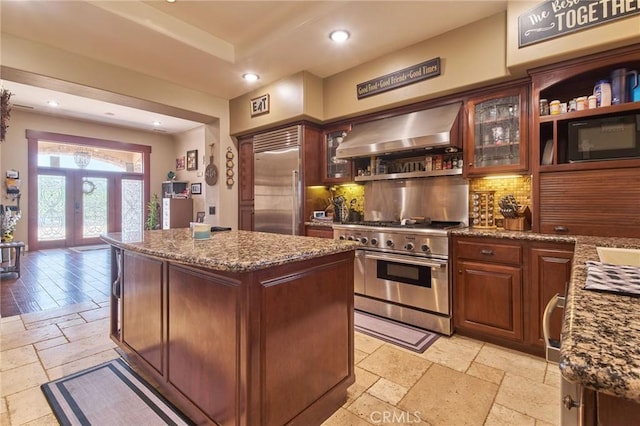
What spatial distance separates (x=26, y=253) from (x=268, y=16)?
747 centimetres

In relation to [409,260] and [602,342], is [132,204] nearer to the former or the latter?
[409,260]

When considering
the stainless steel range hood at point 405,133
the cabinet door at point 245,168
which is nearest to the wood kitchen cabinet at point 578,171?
the stainless steel range hood at point 405,133

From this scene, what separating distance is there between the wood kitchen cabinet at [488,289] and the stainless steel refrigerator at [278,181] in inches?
82.1

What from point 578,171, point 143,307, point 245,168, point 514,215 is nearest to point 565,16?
point 578,171

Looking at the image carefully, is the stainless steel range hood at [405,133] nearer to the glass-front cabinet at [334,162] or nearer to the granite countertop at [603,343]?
the glass-front cabinet at [334,162]

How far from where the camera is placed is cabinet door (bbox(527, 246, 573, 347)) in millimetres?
2238

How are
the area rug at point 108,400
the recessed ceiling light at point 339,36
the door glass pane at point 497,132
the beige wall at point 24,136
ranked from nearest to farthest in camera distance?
the area rug at point 108,400 → the door glass pane at point 497,132 → the recessed ceiling light at point 339,36 → the beige wall at point 24,136

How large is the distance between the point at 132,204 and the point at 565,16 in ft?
31.1

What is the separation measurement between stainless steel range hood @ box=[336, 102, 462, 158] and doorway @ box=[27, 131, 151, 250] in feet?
23.6

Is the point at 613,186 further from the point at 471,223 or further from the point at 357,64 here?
the point at 357,64

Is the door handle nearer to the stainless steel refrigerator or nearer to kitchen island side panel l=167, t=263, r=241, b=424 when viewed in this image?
kitchen island side panel l=167, t=263, r=241, b=424

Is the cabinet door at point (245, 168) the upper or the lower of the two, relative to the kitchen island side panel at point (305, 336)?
upper

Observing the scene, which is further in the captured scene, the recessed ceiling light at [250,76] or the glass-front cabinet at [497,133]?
the recessed ceiling light at [250,76]

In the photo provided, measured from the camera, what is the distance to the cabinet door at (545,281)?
88.1 inches
